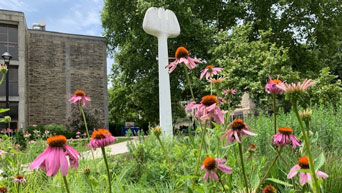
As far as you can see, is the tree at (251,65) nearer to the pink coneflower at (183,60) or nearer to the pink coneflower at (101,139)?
the pink coneflower at (183,60)

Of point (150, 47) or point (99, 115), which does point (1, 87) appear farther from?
point (150, 47)

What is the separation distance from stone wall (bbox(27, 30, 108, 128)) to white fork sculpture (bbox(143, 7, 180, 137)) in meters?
11.0

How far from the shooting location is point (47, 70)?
16250mm

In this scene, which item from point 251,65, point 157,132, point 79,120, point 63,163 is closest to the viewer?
point 63,163

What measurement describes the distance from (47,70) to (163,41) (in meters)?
12.1

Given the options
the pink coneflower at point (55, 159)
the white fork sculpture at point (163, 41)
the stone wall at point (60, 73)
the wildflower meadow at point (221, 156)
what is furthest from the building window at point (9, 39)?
→ the pink coneflower at point (55, 159)

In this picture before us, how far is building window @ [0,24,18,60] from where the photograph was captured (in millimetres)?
14578

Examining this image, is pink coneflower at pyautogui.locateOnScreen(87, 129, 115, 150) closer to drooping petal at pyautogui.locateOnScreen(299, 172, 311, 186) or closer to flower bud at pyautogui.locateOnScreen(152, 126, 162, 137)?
flower bud at pyautogui.locateOnScreen(152, 126, 162, 137)

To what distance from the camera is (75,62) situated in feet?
55.8

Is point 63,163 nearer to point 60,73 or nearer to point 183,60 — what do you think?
point 183,60

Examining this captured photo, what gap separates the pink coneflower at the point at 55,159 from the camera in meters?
0.67

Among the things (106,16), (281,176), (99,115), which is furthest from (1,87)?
(281,176)

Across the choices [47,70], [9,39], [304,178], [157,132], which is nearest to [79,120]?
[47,70]

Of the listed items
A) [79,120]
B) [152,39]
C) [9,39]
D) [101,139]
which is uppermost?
[9,39]
